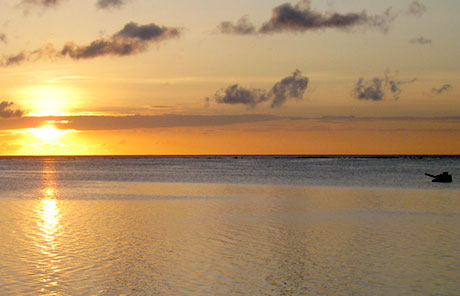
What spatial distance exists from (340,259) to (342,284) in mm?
3714

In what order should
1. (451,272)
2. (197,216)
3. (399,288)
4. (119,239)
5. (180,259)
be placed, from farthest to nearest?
(197,216) < (119,239) < (180,259) < (451,272) < (399,288)

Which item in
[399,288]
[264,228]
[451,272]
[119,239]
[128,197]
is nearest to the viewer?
[399,288]

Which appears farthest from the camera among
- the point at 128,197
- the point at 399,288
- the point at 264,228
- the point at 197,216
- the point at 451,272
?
the point at 128,197

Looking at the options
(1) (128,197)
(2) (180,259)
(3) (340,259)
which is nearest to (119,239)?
(2) (180,259)

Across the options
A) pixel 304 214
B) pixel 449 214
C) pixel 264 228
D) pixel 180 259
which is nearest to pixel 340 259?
pixel 180 259

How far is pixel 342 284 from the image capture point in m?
16.5

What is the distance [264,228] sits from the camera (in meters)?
28.1

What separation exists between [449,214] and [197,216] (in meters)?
15.1

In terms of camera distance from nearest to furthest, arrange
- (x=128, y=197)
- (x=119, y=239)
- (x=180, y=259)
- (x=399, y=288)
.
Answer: (x=399, y=288) < (x=180, y=259) < (x=119, y=239) < (x=128, y=197)

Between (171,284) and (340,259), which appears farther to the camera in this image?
(340,259)

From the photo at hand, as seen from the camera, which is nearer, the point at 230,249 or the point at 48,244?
the point at 230,249

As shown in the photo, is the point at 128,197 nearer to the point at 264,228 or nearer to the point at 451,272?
the point at 264,228

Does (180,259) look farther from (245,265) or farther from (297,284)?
(297,284)

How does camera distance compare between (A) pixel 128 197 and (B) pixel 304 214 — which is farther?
(A) pixel 128 197
